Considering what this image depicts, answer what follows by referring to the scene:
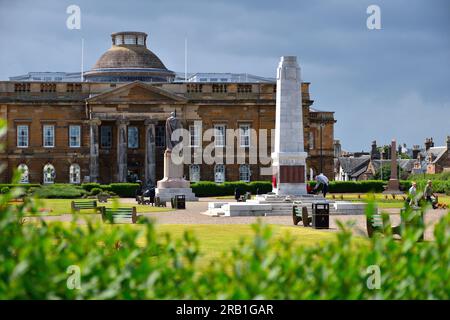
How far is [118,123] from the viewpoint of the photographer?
76688mm

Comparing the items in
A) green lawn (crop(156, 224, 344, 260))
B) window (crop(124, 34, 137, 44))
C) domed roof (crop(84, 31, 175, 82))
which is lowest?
green lawn (crop(156, 224, 344, 260))

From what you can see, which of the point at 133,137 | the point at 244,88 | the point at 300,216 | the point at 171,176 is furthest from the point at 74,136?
the point at 300,216

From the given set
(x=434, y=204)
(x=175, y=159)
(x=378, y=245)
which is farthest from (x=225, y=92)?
(x=378, y=245)

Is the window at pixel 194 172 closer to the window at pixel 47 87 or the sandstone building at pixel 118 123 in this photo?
the sandstone building at pixel 118 123

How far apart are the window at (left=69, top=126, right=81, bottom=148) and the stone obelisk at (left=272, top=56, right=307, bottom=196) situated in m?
40.2

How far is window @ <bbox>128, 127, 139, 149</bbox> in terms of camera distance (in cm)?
8021

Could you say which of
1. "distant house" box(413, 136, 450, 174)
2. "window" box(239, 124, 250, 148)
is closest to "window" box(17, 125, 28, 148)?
"window" box(239, 124, 250, 148)

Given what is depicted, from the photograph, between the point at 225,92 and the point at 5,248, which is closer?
the point at 5,248

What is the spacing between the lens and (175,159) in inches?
2277

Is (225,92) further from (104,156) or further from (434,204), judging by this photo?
(434,204)

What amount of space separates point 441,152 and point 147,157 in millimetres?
52543

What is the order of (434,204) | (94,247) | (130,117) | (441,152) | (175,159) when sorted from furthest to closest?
(441,152) < (130,117) < (175,159) < (434,204) < (94,247)

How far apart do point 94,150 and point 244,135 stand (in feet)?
46.0

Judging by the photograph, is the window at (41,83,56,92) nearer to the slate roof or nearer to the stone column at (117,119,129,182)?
the stone column at (117,119,129,182)
